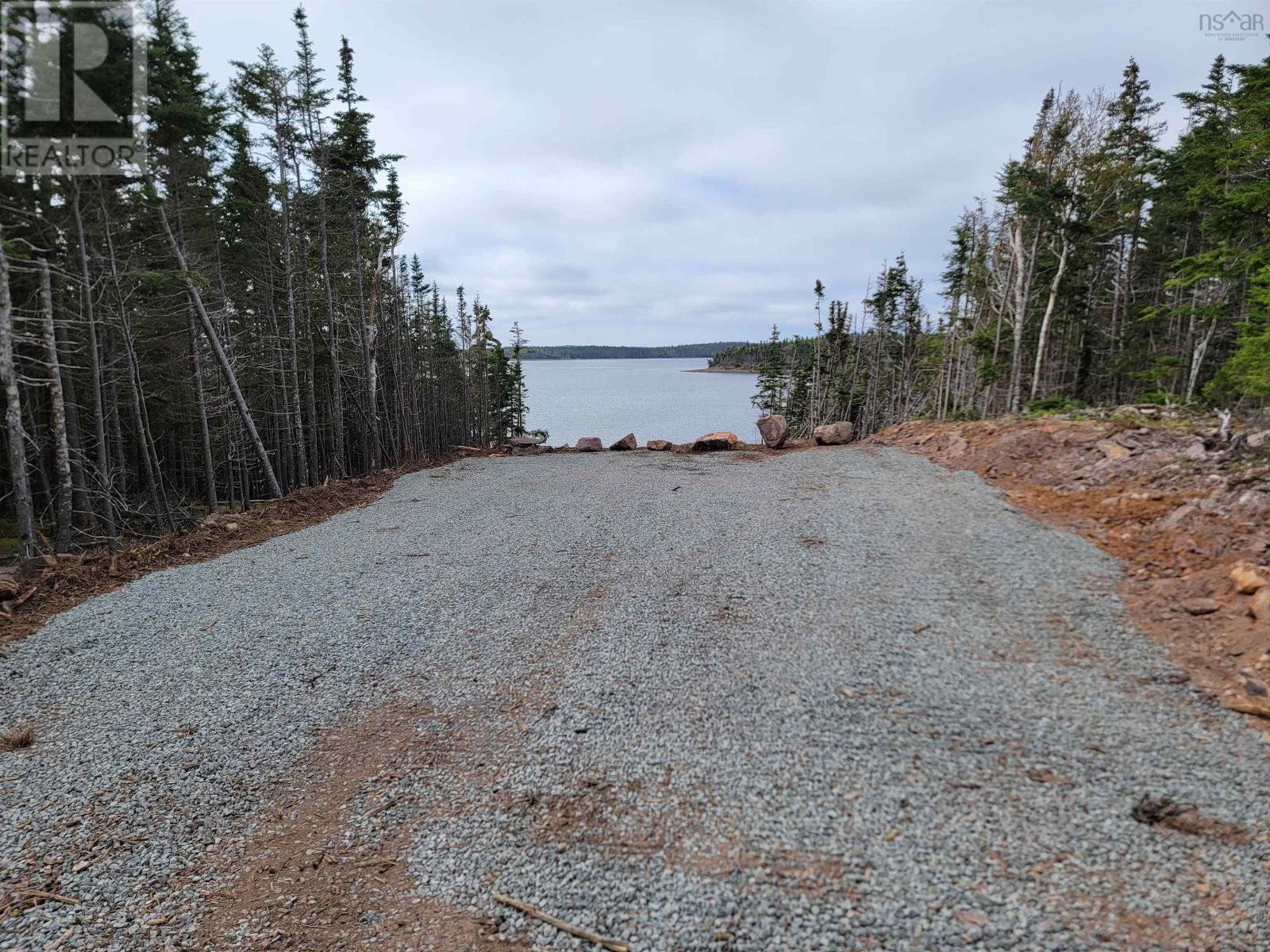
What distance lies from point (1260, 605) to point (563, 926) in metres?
5.57

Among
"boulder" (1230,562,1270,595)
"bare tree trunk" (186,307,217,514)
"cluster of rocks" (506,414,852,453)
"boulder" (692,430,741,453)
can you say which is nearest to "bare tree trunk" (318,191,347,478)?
"bare tree trunk" (186,307,217,514)

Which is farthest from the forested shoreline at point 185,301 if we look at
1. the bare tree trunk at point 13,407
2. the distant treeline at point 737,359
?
the distant treeline at point 737,359

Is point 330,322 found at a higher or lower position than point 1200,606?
higher

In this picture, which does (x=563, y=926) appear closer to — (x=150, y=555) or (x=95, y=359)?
(x=150, y=555)

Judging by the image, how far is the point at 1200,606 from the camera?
4.54m

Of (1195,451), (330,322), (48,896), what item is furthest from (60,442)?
(1195,451)

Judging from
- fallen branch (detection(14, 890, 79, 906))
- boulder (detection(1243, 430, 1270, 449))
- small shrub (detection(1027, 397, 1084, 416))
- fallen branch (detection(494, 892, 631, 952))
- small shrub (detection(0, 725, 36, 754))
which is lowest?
fallen branch (detection(494, 892, 631, 952))

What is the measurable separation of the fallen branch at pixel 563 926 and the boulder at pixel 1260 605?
528cm

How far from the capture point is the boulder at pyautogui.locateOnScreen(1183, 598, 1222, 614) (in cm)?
449

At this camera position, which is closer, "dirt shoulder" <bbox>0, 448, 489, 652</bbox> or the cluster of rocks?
"dirt shoulder" <bbox>0, 448, 489, 652</bbox>

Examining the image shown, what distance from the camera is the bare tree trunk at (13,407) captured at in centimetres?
782

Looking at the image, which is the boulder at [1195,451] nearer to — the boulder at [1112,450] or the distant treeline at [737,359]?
the boulder at [1112,450]

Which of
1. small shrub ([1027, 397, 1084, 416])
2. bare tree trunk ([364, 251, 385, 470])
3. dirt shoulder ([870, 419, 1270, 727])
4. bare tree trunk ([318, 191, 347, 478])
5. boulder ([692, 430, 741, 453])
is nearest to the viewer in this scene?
dirt shoulder ([870, 419, 1270, 727])

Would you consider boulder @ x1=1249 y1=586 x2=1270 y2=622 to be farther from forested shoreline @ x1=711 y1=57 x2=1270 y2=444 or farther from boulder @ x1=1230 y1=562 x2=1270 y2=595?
forested shoreline @ x1=711 y1=57 x2=1270 y2=444
